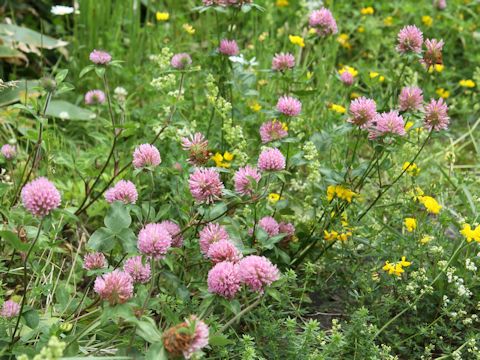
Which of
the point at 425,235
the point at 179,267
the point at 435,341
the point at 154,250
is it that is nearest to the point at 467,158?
the point at 425,235

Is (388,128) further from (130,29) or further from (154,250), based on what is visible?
(130,29)

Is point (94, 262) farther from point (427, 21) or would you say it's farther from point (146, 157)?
point (427, 21)

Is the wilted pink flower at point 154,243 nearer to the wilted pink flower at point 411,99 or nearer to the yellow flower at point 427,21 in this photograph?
the wilted pink flower at point 411,99

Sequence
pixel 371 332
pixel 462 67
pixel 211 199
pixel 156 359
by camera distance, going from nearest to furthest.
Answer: pixel 156 359 < pixel 211 199 < pixel 371 332 < pixel 462 67

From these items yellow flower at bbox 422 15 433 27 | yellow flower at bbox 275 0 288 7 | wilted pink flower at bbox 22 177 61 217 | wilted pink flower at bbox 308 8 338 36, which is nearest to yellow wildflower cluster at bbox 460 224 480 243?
wilted pink flower at bbox 308 8 338 36

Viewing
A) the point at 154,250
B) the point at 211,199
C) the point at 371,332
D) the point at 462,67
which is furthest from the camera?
the point at 462,67

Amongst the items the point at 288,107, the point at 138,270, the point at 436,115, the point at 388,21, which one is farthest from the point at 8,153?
the point at 388,21

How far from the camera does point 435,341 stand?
191cm

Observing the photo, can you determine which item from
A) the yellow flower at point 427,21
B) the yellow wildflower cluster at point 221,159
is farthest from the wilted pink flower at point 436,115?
the yellow flower at point 427,21

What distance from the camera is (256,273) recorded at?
4.69 ft

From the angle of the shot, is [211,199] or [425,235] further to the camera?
[425,235]

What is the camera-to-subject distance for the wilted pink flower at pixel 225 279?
1.42 m

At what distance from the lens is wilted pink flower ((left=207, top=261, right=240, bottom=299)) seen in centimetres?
142

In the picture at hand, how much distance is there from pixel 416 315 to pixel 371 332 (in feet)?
0.78
